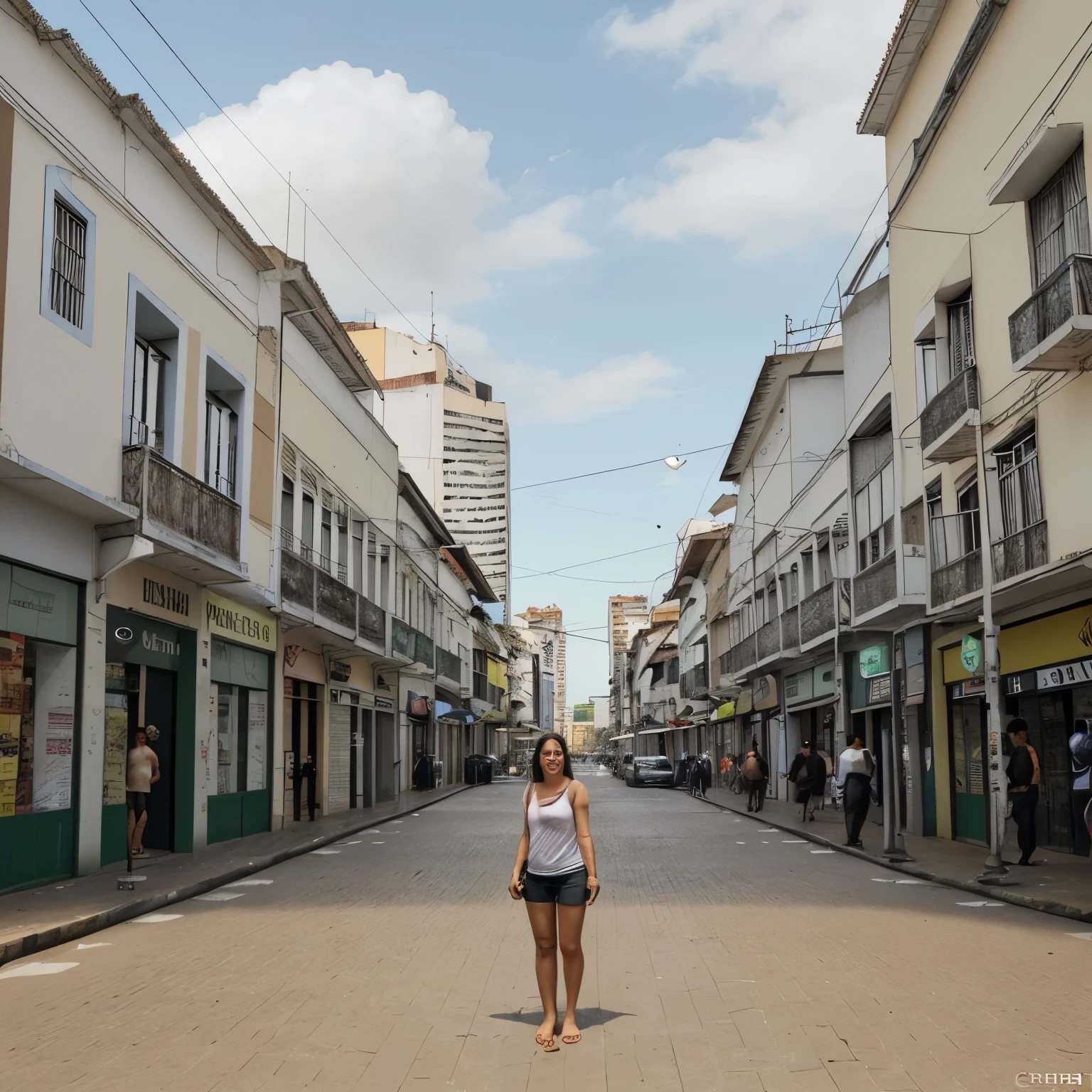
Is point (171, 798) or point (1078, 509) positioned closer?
point (1078, 509)

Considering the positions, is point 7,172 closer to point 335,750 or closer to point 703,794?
point 335,750

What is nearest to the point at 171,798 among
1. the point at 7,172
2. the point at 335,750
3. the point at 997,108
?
the point at 7,172

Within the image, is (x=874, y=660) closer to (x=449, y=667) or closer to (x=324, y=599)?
(x=324, y=599)

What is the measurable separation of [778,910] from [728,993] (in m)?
4.19

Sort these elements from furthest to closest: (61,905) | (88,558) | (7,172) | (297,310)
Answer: (297,310)
(88,558)
(7,172)
(61,905)

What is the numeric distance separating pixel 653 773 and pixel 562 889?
150ft

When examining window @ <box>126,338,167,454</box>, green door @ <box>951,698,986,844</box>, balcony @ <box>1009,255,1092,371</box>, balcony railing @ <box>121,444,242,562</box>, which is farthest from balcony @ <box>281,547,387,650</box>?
balcony @ <box>1009,255,1092,371</box>

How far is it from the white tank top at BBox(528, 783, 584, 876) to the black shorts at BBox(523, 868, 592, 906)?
3cm

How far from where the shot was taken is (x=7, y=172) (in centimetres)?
1214

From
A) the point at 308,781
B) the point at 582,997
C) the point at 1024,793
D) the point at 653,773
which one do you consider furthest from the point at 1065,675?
the point at 653,773

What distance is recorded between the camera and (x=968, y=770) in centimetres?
1986

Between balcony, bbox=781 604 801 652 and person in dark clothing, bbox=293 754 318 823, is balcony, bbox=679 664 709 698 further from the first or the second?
person in dark clothing, bbox=293 754 318 823

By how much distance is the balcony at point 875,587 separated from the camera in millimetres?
22125

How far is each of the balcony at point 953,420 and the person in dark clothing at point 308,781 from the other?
14081mm
